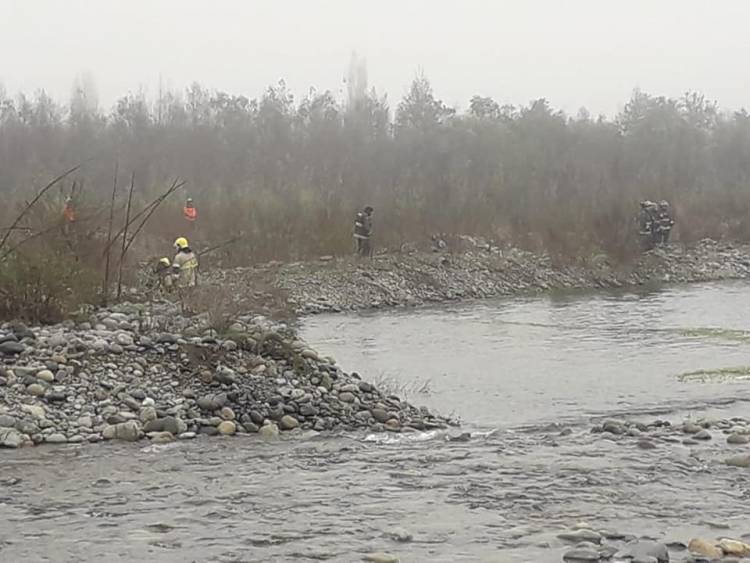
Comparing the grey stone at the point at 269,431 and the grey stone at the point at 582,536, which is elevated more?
the grey stone at the point at 269,431

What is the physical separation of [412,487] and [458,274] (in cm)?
2961

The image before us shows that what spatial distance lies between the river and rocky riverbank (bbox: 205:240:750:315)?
14.7m

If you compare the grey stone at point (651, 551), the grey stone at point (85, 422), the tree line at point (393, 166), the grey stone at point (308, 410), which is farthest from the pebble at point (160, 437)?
the tree line at point (393, 166)

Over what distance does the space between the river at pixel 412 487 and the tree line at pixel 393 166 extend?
25.6 meters

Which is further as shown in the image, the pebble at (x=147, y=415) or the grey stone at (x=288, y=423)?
the grey stone at (x=288, y=423)

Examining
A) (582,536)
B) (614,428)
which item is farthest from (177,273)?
(582,536)

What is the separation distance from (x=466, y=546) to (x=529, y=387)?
966cm

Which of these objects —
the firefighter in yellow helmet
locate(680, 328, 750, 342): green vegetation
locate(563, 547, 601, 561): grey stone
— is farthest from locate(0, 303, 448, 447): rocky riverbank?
locate(680, 328, 750, 342): green vegetation

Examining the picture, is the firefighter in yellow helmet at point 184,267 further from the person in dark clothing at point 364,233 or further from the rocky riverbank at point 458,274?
the person in dark clothing at point 364,233

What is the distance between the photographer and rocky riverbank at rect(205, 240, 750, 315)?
34.9 meters

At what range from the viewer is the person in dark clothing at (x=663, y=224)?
1849 inches

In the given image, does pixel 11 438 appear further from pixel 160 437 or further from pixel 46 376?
pixel 46 376

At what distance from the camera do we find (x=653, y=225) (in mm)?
46844

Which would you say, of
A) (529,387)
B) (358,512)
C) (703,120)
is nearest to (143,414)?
(358,512)
